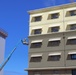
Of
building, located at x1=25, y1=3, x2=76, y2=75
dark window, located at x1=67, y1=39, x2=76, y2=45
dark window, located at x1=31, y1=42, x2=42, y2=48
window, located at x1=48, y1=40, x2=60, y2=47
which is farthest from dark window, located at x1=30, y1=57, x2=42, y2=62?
dark window, located at x1=67, y1=39, x2=76, y2=45

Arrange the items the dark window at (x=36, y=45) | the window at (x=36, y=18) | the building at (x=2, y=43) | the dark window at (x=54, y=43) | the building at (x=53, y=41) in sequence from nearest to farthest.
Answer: the building at (x=53, y=41) < the dark window at (x=54, y=43) < the dark window at (x=36, y=45) < the window at (x=36, y=18) < the building at (x=2, y=43)

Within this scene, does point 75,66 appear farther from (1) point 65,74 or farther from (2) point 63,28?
(2) point 63,28

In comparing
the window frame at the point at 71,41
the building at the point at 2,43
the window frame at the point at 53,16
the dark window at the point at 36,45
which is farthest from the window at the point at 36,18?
the building at the point at 2,43

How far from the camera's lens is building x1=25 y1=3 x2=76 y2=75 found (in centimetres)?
4891

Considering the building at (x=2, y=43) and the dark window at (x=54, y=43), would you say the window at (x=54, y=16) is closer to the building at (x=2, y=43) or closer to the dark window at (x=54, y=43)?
the dark window at (x=54, y=43)

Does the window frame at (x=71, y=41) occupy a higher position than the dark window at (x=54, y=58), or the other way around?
the window frame at (x=71, y=41)

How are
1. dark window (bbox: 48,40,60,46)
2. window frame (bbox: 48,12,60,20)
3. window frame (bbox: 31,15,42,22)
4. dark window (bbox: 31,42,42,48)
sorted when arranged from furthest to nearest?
window frame (bbox: 31,15,42,22), window frame (bbox: 48,12,60,20), dark window (bbox: 31,42,42,48), dark window (bbox: 48,40,60,46)

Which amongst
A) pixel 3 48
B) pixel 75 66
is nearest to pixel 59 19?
pixel 75 66

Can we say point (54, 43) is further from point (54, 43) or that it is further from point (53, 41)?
point (53, 41)

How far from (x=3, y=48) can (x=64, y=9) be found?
45348mm

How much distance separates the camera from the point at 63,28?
5131cm

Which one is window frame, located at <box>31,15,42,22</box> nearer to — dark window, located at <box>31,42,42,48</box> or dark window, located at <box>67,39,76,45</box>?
dark window, located at <box>31,42,42,48</box>

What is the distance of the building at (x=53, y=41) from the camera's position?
4891 centimetres

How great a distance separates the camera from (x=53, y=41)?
168ft
